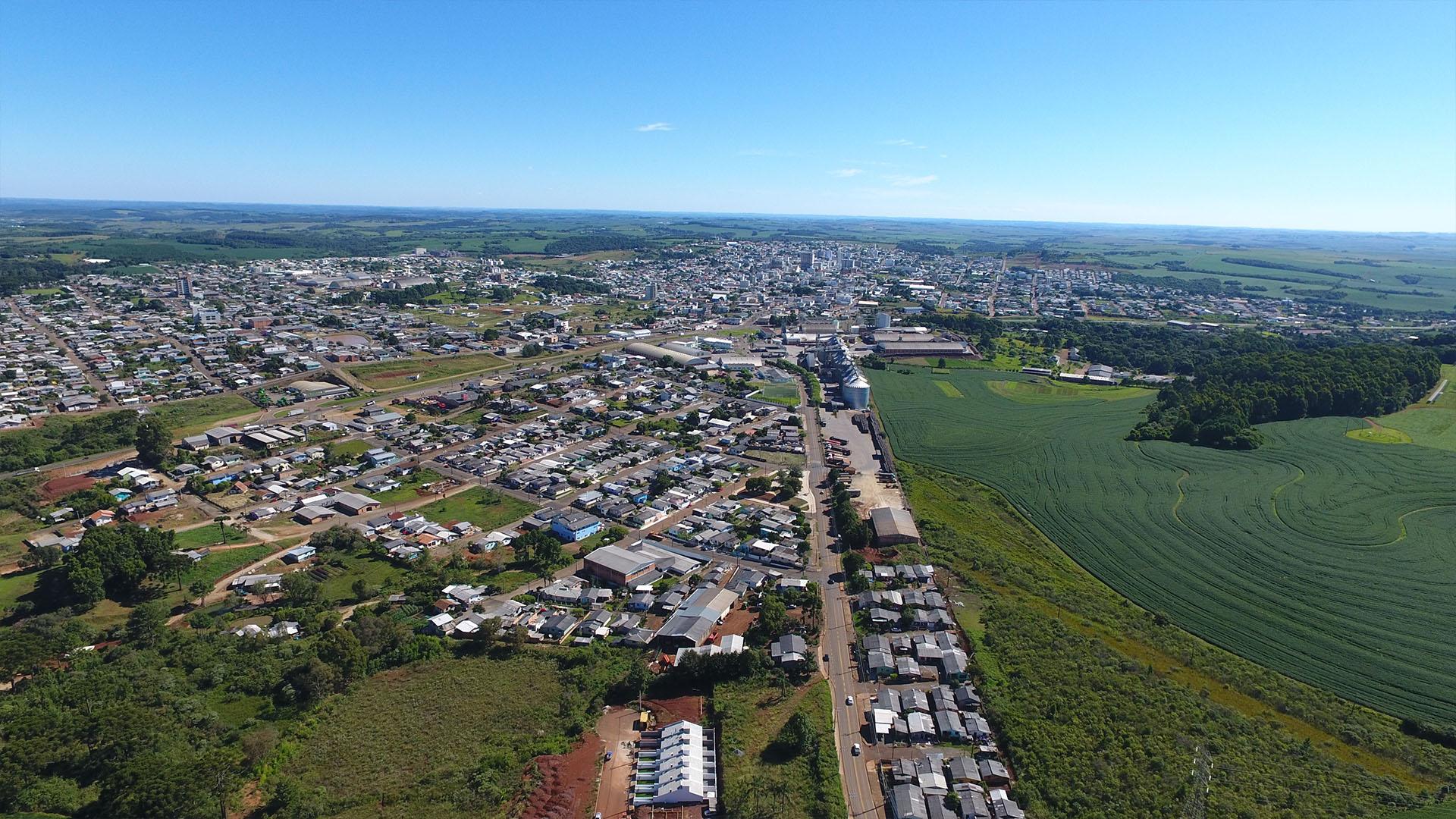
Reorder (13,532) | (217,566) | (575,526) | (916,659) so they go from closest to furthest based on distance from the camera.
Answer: (916,659) → (217,566) → (13,532) → (575,526)

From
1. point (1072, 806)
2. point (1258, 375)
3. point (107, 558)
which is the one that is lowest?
point (1072, 806)

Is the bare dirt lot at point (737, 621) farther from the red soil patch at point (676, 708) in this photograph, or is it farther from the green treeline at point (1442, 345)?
the green treeline at point (1442, 345)

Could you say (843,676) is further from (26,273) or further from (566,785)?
(26,273)

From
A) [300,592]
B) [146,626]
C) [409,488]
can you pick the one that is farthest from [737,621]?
[409,488]

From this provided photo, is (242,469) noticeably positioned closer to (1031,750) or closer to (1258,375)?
(1031,750)

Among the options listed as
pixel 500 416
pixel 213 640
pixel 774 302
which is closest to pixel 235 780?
pixel 213 640

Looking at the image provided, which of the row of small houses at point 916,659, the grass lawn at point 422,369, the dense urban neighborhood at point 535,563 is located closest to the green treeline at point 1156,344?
the dense urban neighborhood at point 535,563

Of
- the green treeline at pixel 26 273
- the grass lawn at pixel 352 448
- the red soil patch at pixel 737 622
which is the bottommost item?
the red soil patch at pixel 737 622
